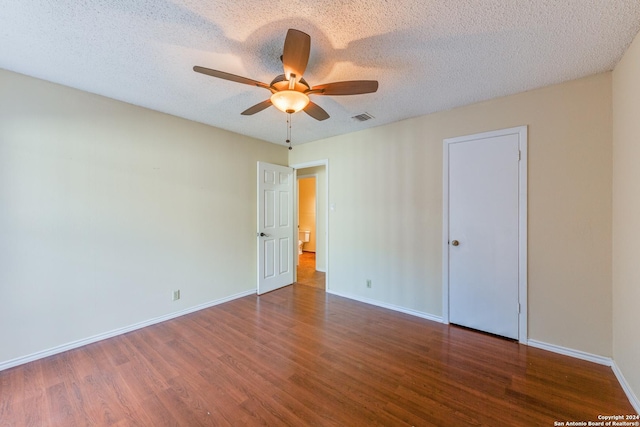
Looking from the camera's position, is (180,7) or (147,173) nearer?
(180,7)

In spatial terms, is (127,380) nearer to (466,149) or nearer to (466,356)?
(466,356)

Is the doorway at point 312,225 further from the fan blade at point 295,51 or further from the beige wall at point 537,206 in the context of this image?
the fan blade at point 295,51

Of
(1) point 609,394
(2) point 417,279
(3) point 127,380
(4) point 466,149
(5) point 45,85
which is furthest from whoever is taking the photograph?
(2) point 417,279

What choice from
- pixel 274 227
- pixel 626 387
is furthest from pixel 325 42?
pixel 626 387

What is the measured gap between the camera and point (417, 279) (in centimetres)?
305

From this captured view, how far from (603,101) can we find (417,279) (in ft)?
7.45

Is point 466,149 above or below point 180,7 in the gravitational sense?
below

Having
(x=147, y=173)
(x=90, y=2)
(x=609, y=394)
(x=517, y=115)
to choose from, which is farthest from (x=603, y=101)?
(x=147, y=173)

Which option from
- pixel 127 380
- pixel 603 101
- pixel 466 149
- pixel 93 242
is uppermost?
pixel 603 101

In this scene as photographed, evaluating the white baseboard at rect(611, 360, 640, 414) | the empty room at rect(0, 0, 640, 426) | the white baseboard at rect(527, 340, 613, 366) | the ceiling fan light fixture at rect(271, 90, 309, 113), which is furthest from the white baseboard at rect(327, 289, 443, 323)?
the ceiling fan light fixture at rect(271, 90, 309, 113)

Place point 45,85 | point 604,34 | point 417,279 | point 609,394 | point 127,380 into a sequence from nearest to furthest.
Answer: point 604,34
point 609,394
point 127,380
point 45,85
point 417,279

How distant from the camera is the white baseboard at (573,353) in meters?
2.05

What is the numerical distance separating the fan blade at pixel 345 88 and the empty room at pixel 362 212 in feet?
0.09

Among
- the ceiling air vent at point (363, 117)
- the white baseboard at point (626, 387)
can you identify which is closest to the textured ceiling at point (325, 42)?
the ceiling air vent at point (363, 117)
